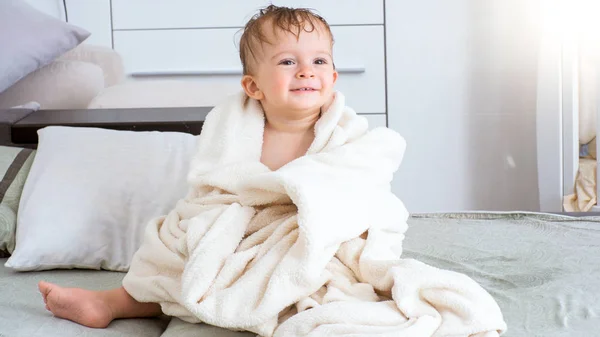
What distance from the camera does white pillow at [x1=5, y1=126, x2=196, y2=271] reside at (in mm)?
1750

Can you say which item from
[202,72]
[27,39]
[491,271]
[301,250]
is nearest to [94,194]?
[301,250]

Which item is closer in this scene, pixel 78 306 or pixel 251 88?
pixel 78 306

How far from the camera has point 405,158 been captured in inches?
134

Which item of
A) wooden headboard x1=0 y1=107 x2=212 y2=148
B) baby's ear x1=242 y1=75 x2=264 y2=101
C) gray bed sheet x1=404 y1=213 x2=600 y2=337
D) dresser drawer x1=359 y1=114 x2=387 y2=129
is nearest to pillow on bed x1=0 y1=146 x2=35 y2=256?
wooden headboard x1=0 y1=107 x2=212 y2=148

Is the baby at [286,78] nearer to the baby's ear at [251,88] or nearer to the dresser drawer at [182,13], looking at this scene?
the baby's ear at [251,88]

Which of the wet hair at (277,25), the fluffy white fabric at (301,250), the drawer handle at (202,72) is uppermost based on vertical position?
the wet hair at (277,25)

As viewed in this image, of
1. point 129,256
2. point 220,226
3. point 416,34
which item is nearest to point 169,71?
point 416,34

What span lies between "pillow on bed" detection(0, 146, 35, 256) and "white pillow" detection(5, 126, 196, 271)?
0.12ft

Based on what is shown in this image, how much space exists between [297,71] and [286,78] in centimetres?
2

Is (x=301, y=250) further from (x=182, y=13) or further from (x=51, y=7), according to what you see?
(x=51, y=7)

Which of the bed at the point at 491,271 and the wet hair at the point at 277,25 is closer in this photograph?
the bed at the point at 491,271

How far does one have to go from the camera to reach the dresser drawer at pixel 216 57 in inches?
131

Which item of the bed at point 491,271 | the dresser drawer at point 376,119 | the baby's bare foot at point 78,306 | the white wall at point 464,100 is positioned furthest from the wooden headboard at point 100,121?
the white wall at point 464,100

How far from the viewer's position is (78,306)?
4.58 feet
